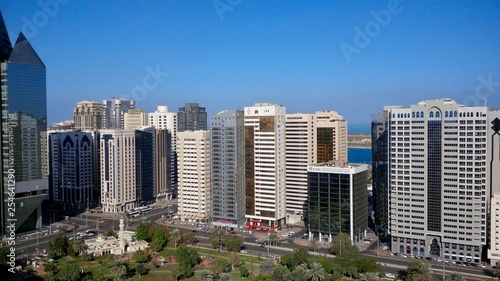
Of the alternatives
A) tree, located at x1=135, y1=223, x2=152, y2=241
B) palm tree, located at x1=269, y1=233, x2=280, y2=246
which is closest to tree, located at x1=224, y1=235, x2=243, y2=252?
palm tree, located at x1=269, y1=233, x2=280, y2=246

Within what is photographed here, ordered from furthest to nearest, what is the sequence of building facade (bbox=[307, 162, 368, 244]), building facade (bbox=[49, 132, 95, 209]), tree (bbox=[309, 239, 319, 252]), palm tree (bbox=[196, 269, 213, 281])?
building facade (bbox=[49, 132, 95, 209]) → building facade (bbox=[307, 162, 368, 244]) → tree (bbox=[309, 239, 319, 252]) → palm tree (bbox=[196, 269, 213, 281])

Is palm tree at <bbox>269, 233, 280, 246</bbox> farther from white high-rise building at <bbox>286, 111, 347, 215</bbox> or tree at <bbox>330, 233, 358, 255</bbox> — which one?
white high-rise building at <bbox>286, 111, 347, 215</bbox>

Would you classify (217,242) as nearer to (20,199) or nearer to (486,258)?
(20,199)

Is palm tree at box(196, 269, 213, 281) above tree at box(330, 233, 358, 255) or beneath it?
beneath

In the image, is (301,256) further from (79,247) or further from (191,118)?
(191,118)

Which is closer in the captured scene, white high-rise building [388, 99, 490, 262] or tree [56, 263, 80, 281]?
tree [56, 263, 80, 281]

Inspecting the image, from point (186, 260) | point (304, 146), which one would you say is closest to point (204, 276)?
point (186, 260)

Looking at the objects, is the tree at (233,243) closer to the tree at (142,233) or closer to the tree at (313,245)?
the tree at (313,245)

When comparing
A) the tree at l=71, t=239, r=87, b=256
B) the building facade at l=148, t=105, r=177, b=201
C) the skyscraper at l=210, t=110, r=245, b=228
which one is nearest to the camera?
the tree at l=71, t=239, r=87, b=256
